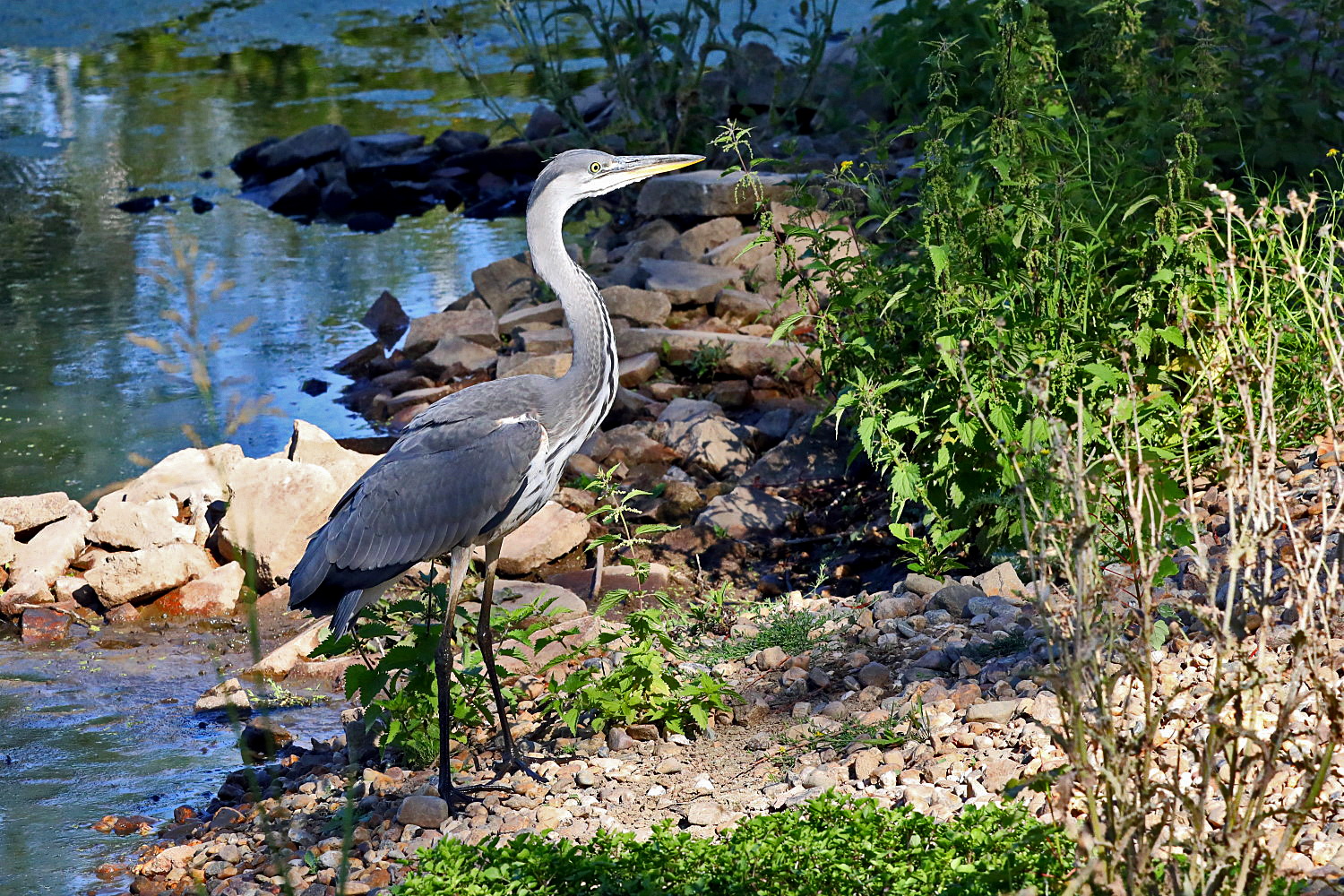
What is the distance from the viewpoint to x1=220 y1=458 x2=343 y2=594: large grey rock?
5.98m

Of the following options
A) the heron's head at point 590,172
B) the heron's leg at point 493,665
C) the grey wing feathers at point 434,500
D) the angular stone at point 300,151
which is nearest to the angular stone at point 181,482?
the grey wing feathers at point 434,500

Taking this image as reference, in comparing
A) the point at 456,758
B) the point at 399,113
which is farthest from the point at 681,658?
the point at 399,113

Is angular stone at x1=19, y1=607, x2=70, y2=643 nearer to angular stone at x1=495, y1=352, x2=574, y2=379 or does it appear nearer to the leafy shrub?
angular stone at x1=495, y1=352, x2=574, y2=379

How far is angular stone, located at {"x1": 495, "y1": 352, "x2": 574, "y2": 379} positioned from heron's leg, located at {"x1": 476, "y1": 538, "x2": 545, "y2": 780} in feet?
9.82

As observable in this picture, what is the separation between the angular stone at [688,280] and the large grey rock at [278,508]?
2.67m

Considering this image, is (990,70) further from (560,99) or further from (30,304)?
(30,304)

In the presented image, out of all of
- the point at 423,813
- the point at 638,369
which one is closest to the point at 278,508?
the point at 638,369

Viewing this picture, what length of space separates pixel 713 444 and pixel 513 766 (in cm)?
275

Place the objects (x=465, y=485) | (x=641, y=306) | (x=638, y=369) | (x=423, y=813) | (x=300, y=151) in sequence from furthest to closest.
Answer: (x=300, y=151) < (x=641, y=306) < (x=638, y=369) < (x=465, y=485) < (x=423, y=813)

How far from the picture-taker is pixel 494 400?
14.4ft

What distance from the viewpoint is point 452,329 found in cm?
855

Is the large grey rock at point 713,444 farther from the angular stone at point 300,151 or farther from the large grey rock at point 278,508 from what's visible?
the angular stone at point 300,151

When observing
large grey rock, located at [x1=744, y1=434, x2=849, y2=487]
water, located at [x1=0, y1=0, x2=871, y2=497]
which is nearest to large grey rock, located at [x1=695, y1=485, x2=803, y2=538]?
large grey rock, located at [x1=744, y1=434, x2=849, y2=487]

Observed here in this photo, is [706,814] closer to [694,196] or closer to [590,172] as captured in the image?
[590,172]
